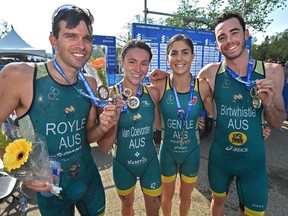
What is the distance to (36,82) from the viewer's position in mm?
1728

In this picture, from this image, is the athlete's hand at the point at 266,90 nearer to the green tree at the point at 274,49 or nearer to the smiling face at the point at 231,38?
the smiling face at the point at 231,38

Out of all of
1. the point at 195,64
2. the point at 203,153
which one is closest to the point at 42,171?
the point at 203,153

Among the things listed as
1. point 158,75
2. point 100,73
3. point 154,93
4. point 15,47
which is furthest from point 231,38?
point 15,47

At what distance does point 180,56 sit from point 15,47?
70.7 ft

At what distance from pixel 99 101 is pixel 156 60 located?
14.3ft

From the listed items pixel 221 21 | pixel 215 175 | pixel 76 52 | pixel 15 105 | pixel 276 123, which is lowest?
pixel 215 175

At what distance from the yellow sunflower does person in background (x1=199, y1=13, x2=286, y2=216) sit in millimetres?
2038

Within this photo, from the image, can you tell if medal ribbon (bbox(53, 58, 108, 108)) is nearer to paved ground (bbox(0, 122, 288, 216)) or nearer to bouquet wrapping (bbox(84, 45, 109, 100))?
bouquet wrapping (bbox(84, 45, 109, 100))

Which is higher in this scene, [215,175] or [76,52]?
[76,52]

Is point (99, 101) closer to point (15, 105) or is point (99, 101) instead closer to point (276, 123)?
point (15, 105)

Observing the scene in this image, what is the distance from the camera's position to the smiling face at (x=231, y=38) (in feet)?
7.85

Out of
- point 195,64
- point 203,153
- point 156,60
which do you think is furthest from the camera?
point 195,64

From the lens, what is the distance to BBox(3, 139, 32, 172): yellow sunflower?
4.30 feet

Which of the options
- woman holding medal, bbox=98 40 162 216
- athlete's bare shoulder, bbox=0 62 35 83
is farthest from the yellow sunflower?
woman holding medal, bbox=98 40 162 216
